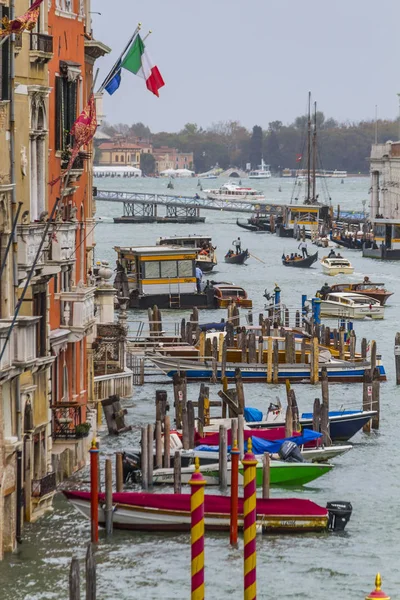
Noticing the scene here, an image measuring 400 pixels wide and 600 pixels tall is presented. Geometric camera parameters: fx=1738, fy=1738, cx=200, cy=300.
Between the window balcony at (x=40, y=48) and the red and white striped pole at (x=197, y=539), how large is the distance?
7213 millimetres

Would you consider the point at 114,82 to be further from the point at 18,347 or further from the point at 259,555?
the point at 18,347

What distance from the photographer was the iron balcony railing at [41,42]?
25.8 meters

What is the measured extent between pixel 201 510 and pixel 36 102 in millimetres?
7464

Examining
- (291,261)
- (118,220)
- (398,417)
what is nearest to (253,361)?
(398,417)

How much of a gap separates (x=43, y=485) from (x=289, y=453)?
6.98 meters

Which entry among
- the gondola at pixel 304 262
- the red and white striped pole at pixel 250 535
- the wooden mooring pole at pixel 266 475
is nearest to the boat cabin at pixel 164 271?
the gondola at pixel 304 262

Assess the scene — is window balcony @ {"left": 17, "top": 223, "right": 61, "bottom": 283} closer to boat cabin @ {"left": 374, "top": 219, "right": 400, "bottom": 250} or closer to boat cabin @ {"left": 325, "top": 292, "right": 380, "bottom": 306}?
boat cabin @ {"left": 325, "top": 292, "right": 380, "bottom": 306}

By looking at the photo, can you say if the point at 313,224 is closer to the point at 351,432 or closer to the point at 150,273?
the point at 150,273

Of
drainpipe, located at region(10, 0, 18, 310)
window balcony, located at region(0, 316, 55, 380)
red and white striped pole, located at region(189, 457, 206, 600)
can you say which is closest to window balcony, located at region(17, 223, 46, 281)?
drainpipe, located at region(10, 0, 18, 310)

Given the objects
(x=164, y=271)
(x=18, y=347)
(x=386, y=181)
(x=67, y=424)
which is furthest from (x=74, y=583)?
(x=386, y=181)

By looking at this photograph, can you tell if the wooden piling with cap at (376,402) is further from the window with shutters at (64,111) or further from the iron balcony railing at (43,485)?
the iron balcony railing at (43,485)

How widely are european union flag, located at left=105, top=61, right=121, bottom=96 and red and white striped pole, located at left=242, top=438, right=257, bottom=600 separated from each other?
1123 centimetres

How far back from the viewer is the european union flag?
32.7 metres

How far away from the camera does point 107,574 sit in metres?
25.4
